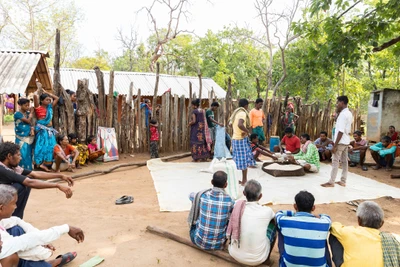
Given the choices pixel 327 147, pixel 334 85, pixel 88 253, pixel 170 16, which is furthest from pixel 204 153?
pixel 170 16

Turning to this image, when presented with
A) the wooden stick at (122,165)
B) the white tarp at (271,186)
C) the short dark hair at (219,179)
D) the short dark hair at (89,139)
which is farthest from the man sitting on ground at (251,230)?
the short dark hair at (89,139)

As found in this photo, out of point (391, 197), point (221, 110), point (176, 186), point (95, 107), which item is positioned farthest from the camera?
point (221, 110)

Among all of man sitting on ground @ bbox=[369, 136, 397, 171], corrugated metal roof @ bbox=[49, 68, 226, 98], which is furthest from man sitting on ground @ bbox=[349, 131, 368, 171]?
corrugated metal roof @ bbox=[49, 68, 226, 98]

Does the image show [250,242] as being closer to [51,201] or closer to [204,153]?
[51,201]

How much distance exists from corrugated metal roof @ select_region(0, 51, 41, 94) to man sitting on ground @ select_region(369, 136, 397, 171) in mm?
7782

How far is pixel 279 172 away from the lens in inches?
246

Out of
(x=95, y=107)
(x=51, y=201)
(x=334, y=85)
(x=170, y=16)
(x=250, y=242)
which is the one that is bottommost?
(x=51, y=201)

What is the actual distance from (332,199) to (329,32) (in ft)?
13.3

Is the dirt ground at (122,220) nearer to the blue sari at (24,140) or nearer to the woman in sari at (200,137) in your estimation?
the blue sari at (24,140)

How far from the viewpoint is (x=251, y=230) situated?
2.70 meters

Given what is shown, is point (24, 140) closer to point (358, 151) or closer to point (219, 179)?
point (219, 179)

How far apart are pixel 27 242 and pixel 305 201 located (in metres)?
2.04

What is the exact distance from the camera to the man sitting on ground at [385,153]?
7196 millimetres

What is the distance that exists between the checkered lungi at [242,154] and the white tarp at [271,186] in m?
0.45
